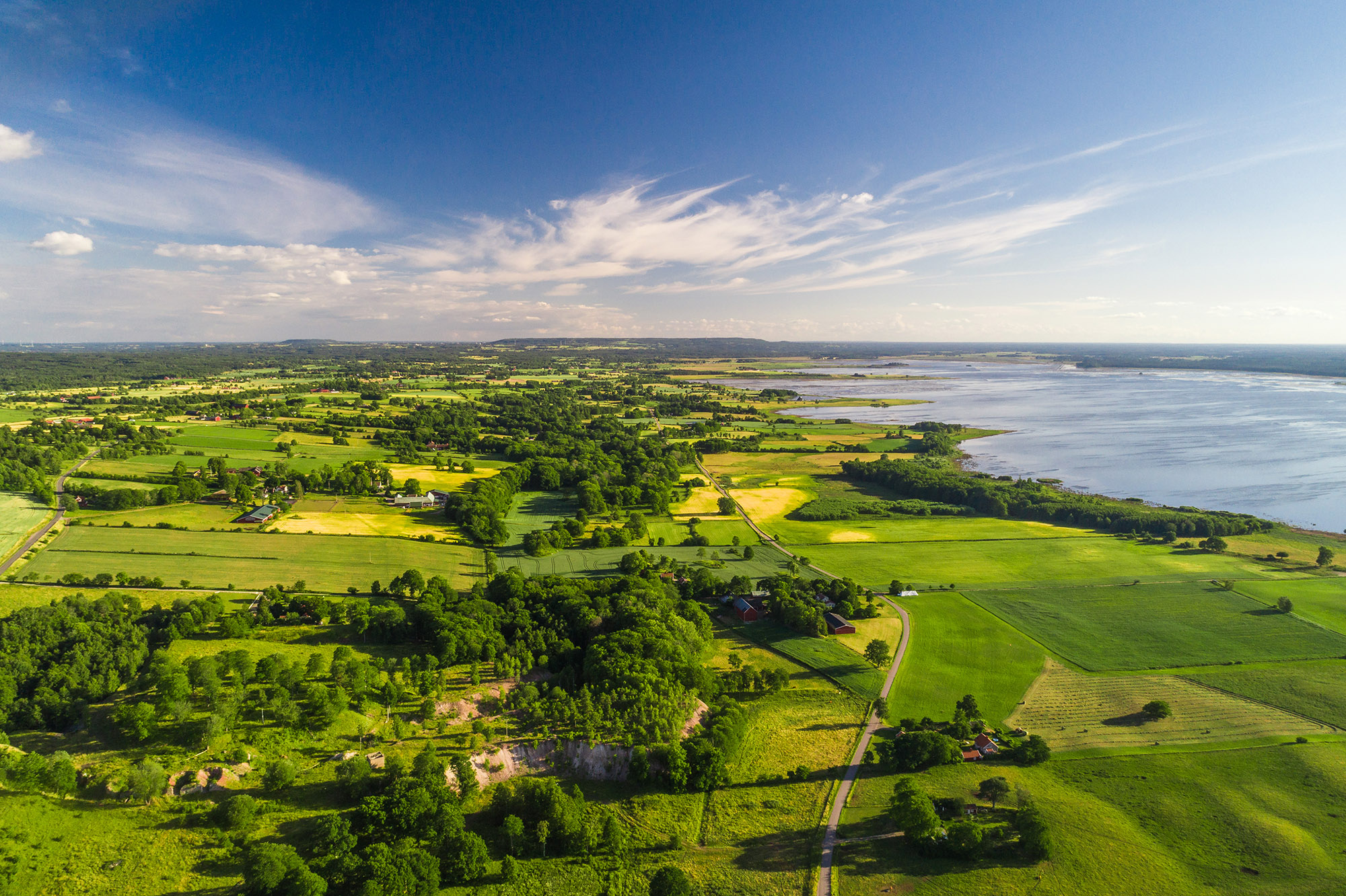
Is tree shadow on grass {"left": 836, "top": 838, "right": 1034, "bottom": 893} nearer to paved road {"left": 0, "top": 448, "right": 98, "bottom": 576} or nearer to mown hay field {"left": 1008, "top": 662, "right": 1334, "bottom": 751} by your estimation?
mown hay field {"left": 1008, "top": 662, "right": 1334, "bottom": 751}

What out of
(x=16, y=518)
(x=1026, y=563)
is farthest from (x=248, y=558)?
(x=1026, y=563)

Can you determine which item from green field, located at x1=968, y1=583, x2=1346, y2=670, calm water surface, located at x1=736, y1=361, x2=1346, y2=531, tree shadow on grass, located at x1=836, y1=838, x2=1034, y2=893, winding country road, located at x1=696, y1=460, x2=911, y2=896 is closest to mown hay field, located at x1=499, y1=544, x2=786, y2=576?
winding country road, located at x1=696, y1=460, x2=911, y2=896

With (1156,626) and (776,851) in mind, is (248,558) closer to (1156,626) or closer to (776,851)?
(776,851)

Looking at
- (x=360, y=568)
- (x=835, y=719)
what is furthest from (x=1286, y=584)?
(x=360, y=568)

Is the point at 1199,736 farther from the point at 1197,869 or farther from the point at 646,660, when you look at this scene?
the point at 646,660

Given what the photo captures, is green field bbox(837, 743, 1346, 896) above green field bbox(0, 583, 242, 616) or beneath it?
beneath

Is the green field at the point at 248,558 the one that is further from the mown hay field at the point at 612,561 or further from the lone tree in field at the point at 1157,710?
the lone tree in field at the point at 1157,710

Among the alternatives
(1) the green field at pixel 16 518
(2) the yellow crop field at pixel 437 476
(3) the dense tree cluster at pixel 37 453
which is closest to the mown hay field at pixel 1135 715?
(2) the yellow crop field at pixel 437 476
